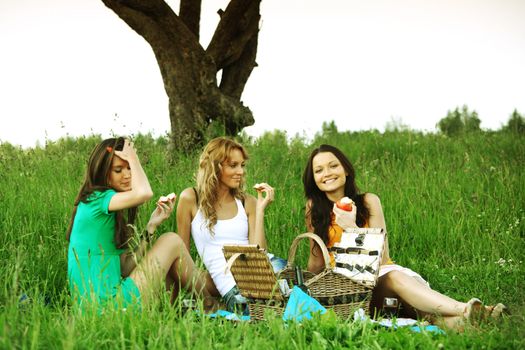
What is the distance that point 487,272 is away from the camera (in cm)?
631

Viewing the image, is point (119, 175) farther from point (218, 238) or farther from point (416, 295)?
point (416, 295)

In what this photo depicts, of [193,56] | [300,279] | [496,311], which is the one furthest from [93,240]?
[193,56]

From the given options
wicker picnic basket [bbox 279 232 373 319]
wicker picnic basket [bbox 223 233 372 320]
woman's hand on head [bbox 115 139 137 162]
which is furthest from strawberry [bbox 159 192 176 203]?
wicker picnic basket [bbox 279 232 373 319]

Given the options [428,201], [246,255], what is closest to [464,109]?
[428,201]

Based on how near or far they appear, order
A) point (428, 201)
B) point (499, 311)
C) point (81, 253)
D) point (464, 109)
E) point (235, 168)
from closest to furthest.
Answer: point (499, 311) → point (81, 253) → point (235, 168) → point (428, 201) → point (464, 109)

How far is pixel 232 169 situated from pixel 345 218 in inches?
42.8

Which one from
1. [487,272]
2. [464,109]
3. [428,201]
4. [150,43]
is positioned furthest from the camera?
[464,109]

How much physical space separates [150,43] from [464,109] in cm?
676

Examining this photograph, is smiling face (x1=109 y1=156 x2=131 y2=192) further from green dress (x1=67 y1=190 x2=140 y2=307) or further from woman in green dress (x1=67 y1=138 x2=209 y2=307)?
green dress (x1=67 y1=190 x2=140 y2=307)

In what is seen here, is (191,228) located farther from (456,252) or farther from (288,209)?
(456,252)

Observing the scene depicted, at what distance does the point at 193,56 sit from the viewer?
9773mm

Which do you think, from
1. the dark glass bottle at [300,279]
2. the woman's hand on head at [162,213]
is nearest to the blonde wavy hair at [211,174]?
the woman's hand on head at [162,213]

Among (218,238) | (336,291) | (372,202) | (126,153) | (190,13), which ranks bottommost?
(336,291)

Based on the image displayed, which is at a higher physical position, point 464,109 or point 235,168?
point 464,109
